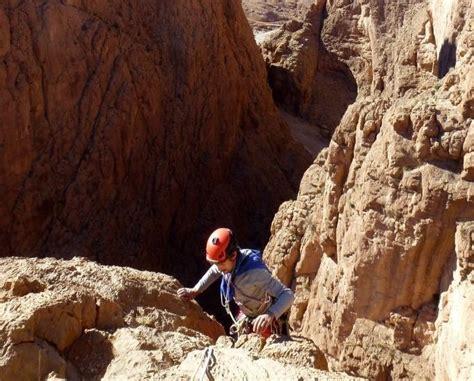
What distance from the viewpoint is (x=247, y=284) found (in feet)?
17.9

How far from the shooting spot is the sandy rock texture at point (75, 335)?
14.3 feet

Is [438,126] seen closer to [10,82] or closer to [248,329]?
[248,329]

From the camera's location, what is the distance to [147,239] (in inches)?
556

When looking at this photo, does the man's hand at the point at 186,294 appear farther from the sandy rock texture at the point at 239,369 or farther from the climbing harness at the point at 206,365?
the climbing harness at the point at 206,365

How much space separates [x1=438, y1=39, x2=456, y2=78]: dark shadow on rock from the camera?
490 inches

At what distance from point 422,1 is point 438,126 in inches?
363

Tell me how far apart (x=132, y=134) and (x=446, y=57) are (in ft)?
18.9

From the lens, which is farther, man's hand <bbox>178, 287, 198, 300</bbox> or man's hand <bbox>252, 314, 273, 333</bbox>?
man's hand <bbox>178, 287, 198, 300</bbox>

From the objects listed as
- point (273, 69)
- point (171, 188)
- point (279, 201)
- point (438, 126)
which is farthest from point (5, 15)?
point (273, 69)

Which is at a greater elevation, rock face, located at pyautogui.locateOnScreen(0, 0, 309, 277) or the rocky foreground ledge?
the rocky foreground ledge

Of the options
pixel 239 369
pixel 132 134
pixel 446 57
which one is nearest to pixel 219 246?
pixel 239 369

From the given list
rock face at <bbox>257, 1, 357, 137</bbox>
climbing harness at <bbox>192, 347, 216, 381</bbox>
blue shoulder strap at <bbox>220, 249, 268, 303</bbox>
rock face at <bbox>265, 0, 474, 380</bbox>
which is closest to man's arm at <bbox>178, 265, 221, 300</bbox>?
blue shoulder strap at <bbox>220, 249, 268, 303</bbox>

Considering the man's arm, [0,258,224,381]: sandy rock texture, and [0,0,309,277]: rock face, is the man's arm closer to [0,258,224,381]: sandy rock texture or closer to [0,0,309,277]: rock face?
[0,258,224,381]: sandy rock texture

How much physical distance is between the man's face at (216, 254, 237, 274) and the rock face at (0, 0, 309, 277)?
304 inches
